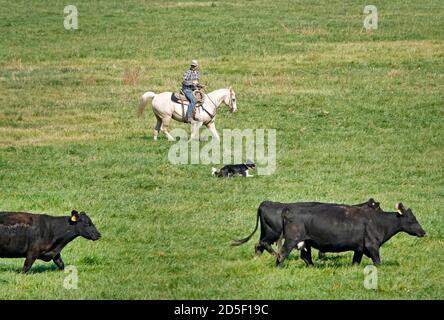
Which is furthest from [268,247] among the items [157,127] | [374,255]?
[157,127]

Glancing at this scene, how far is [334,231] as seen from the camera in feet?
63.7

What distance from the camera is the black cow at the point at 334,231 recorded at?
19.4 m

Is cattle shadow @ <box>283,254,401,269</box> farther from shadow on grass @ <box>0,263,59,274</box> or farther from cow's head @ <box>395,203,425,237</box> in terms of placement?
shadow on grass @ <box>0,263,59,274</box>

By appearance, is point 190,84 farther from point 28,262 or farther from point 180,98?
point 28,262

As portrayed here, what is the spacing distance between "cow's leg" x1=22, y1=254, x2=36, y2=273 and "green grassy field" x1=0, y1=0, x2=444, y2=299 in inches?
8.7

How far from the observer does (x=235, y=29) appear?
173ft

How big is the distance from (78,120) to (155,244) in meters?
15.8

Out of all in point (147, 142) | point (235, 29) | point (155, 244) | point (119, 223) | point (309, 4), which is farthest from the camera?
point (309, 4)

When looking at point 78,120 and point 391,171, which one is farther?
point 78,120

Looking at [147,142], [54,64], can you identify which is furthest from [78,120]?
[54,64]

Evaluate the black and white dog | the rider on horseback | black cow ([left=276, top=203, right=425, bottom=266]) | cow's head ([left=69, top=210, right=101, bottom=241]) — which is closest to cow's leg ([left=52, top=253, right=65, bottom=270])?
cow's head ([left=69, top=210, right=101, bottom=241])

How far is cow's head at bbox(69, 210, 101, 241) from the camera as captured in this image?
19844mm

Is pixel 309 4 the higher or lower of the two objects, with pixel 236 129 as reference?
higher

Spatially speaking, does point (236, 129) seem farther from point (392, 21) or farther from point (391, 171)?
point (392, 21)
